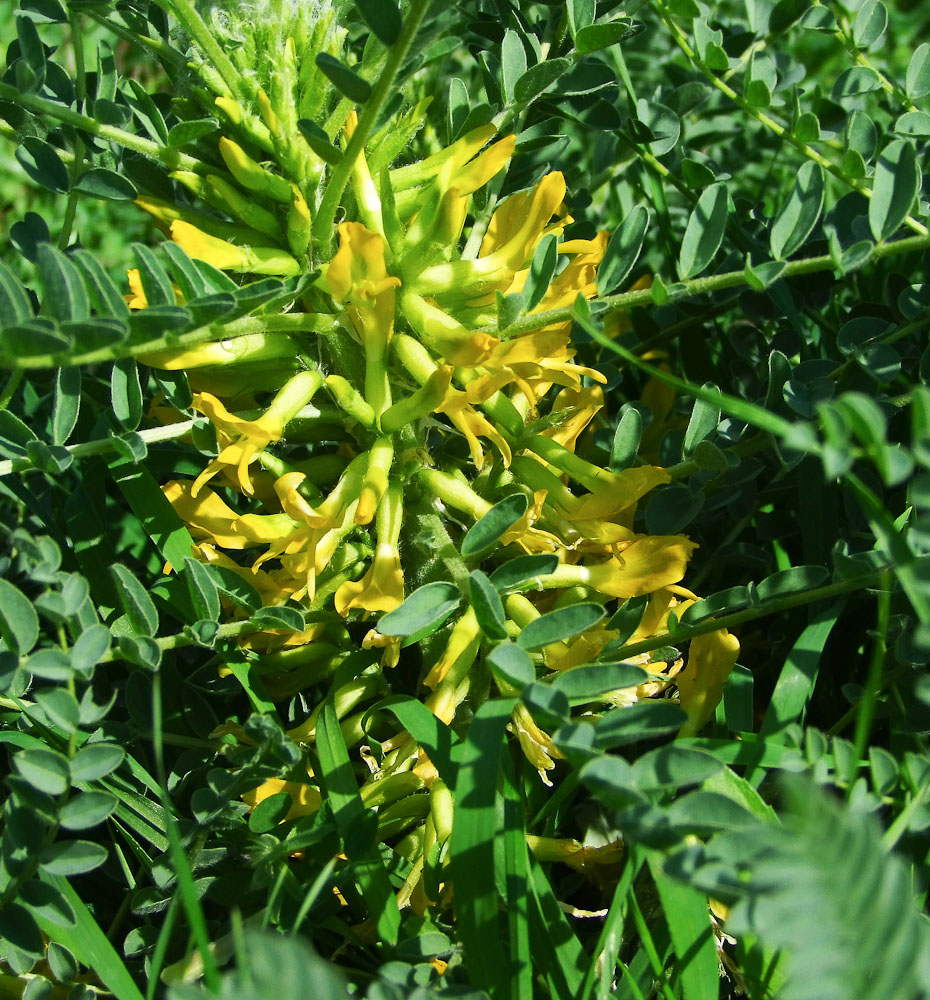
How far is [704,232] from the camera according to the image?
1245 mm

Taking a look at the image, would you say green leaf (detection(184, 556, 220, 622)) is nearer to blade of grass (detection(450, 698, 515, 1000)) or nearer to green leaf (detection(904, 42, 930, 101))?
blade of grass (detection(450, 698, 515, 1000))

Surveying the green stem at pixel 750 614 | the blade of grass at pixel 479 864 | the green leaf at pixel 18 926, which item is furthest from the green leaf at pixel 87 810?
the green stem at pixel 750 614

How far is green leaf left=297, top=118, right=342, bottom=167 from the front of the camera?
3.54ft

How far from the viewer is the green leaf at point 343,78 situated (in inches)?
39.7

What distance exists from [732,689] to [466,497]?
0.38 meters

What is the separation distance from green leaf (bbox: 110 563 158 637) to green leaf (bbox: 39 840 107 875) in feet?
0.77

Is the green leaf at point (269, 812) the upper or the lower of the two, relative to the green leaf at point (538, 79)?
lower

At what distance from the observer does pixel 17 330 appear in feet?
2.93

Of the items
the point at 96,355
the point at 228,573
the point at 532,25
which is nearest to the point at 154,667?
the point at 228,573

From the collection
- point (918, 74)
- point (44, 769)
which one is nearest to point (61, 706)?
point (44, 769)

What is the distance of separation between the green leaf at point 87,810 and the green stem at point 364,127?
0.64 m

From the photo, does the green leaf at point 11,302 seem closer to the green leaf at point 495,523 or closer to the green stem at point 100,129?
the green stem at point 100,129

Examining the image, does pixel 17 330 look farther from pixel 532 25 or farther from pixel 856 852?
pixel 532 25

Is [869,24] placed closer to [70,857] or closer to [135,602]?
[135,602]
